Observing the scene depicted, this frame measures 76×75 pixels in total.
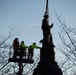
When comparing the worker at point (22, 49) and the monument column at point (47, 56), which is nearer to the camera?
the monument column at point (47, 56)

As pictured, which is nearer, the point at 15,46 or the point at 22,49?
the point at 15,46

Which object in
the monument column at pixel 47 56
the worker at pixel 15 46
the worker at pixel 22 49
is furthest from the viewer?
the worker at pixel 22 49

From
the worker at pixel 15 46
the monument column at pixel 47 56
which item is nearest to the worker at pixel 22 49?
the worker at pixel 15 46

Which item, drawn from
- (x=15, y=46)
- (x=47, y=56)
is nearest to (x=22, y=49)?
(x=15, y=46)

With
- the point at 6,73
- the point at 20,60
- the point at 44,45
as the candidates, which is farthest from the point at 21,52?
the point at 6,73

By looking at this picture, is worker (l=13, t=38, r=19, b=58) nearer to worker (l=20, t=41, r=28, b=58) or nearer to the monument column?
worker (l=20, t=41, r=28, b=58)

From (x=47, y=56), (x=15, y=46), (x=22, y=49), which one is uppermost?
(x=15, y=46)

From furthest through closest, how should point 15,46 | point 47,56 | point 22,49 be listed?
1. point 22,49
2. point 15,46
3. point 47,56

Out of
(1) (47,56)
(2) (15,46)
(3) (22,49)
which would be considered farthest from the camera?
(3) (22,49)

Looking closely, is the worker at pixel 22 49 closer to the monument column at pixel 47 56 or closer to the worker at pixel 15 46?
the worker at pixel 15 46

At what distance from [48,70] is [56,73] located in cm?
52

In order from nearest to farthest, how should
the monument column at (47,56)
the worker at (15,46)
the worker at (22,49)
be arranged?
1. the monument column at (47,56)
2. the worker at (15,46)
3. the worker at (22,49)

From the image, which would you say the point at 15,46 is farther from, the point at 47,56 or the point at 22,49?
the point at 47,56

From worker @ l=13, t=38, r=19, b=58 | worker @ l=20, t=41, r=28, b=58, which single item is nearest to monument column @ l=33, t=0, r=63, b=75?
worker @ l=20, t=41, r=28, b=58
